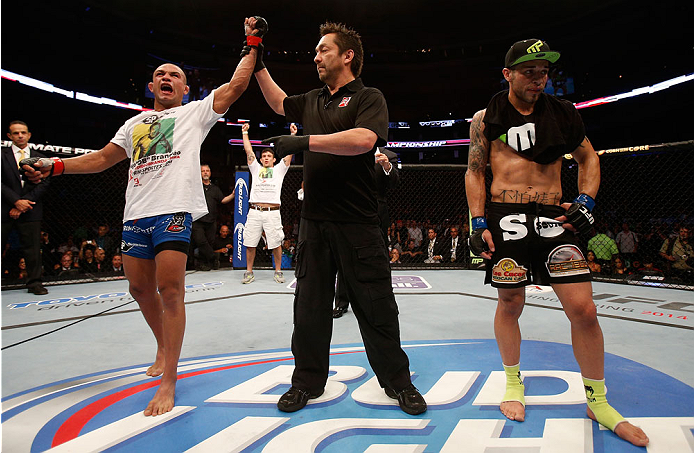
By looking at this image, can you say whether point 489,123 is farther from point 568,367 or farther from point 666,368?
point 666,368

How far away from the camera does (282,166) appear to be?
4.68 meters

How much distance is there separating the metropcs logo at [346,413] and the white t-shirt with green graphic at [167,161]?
2.70ft

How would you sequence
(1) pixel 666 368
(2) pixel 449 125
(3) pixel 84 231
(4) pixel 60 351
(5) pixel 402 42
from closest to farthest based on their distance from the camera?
(1) pixel 666 368 < (4) pixel 60 351 < (3) pixel 84 231 < (5) pixel 402 42 < (2) pixel 449 125

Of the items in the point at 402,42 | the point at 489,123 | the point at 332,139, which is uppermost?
the point at 402,42

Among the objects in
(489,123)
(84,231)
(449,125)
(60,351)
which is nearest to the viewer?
(489,123)

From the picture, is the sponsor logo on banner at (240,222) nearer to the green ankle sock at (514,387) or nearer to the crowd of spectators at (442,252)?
the crowd of spectators at (442,252)

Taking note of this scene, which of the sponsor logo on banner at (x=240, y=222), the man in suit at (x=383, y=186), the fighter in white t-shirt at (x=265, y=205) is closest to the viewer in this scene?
the man in suit at (x=383, y=186)

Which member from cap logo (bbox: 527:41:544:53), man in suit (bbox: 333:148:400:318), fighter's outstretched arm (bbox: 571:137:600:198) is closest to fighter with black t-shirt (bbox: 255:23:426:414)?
cap logo (bbox: 527:41:544:53)

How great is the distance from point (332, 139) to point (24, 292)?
452cm

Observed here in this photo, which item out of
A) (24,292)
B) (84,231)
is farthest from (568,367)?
(84,231)

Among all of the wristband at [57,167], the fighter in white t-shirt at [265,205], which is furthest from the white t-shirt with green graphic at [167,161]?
the fighter in white t-shirt at [265,205]

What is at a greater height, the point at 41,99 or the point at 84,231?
the point at 41,99

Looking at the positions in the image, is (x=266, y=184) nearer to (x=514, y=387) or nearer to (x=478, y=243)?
(x=478, y=243)

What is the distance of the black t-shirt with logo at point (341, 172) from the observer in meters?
1.60
